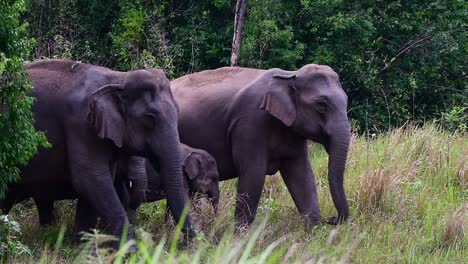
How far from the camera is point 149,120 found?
9070mm

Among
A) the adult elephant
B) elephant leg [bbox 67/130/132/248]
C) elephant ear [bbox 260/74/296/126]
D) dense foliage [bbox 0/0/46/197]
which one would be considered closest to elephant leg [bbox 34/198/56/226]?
elephant leg [bbox 67/130/132/248]

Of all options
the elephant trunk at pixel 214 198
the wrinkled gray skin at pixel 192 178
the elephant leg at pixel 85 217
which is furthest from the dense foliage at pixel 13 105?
the elephant trunk at pixel 214 198

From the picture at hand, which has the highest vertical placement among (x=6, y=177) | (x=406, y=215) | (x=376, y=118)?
(x=6, y=177)

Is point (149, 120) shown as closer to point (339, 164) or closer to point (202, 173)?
point (202, 173)

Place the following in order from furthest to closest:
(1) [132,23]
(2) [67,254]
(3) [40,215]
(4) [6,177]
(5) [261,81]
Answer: (1) [132,23]
(5) [261,81]
(3) [40,215]
(2) [67,254]
(4) [6,177]

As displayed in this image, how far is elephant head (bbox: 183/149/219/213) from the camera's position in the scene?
10555 mm

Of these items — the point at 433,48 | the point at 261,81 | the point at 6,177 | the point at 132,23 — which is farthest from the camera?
the point at 433,48

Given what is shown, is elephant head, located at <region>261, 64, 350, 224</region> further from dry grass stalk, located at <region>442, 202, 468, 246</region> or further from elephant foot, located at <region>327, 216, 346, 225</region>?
dry grass stalk, located at <region>442, 202, 468, 246</region>

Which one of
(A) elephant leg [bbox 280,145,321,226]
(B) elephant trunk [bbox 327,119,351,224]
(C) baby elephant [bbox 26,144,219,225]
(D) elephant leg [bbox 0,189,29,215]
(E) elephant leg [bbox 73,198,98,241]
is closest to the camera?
(D) elephant leg [bbox 0,189,29,215]

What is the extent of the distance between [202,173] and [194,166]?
12 cm

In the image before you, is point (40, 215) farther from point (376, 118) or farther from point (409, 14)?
point (409, 14)

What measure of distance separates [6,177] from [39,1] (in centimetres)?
1248

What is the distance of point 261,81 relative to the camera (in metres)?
10.9

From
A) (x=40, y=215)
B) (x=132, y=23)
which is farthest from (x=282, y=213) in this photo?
(x=132, y=23)
